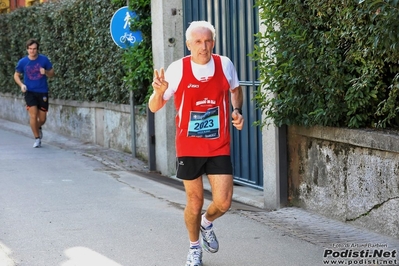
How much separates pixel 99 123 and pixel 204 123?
9596mm

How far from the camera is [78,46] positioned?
16.5m

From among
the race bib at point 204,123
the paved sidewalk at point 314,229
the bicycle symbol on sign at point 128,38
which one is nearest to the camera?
the race bib at point 204,123

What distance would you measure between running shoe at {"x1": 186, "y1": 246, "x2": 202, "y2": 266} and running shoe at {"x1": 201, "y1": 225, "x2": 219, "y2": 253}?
0.22 meters

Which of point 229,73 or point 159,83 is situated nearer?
point 159,83

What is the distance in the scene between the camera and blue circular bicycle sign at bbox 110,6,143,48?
41.5ft

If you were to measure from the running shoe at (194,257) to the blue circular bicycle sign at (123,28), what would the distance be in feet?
21.9

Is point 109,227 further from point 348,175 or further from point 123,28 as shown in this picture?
point 123,28

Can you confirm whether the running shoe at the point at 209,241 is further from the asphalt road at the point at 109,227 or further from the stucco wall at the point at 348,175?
the stucco wall at the point at 348,175

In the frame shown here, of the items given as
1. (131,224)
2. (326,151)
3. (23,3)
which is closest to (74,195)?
(131,224)

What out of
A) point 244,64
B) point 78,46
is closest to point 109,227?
point 244,64

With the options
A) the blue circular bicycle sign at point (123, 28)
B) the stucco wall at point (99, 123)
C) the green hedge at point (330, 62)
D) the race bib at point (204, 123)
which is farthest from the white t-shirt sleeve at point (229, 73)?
the stucco wall at point (99, 123)

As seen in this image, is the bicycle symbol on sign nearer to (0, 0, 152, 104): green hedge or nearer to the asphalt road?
(0, 0, 152, 104): green hedge

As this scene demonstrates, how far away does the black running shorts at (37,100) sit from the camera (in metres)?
15.4

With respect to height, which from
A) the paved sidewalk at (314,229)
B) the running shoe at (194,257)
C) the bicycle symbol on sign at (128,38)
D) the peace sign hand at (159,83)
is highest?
the bicycle symbol on sign at (128,38)
